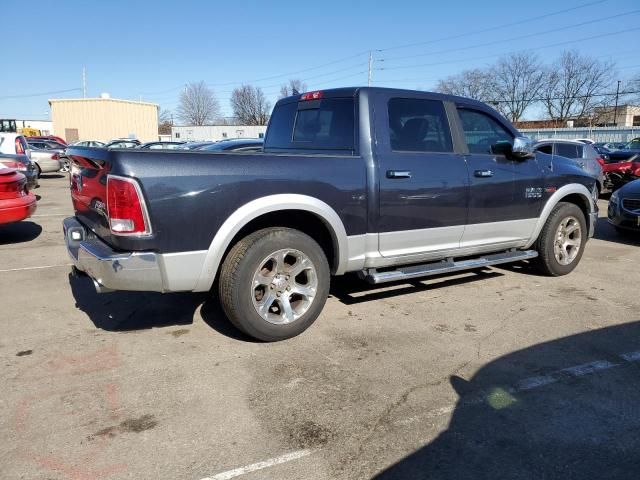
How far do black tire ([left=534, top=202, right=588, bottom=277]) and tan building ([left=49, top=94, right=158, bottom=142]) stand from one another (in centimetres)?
4540

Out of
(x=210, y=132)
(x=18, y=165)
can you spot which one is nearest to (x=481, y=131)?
(x=18, y=165)

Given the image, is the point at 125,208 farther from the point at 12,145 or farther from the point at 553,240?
the point at 12,145

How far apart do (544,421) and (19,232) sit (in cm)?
885

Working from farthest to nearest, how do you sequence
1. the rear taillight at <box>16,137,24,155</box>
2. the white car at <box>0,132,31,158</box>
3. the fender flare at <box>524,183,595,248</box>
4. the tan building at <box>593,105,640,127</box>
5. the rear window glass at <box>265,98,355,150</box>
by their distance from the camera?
the tan building at <box>593,105,640,127</box> → the rear taillight at <box>16,137,24,155</box> → the white car at <box>0,132,31,158</box> → the fender flare at <box>524,183,595,248</box> → the rear window glass at <box>265,98,355,150</box>

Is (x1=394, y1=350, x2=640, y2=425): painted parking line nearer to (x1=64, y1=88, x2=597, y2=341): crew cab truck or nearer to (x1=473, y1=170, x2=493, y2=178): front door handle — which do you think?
(x1=64, y1=88, x2=597, y2=341): crew cab truck

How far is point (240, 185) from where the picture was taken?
3.64 meters

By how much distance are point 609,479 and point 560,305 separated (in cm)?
281

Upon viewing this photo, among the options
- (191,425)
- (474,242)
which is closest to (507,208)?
(474,242)

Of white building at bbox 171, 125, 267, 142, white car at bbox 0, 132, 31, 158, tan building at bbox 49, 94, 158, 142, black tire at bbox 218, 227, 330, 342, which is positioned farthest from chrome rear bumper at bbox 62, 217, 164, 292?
white building at bbox 171, 125, 267, 142

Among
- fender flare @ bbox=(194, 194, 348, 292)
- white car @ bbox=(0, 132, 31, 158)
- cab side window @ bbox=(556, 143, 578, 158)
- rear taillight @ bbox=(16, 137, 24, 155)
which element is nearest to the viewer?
fender flare @ bbox=(194, 194, 348, 292)

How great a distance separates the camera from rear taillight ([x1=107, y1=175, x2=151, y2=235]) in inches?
130

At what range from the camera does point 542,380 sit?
3461 millimetres

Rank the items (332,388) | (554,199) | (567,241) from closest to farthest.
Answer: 1. (332,388)
2. (554,199)
3. (567,241)

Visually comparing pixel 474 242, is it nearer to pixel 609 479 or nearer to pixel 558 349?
pixel 558 349
